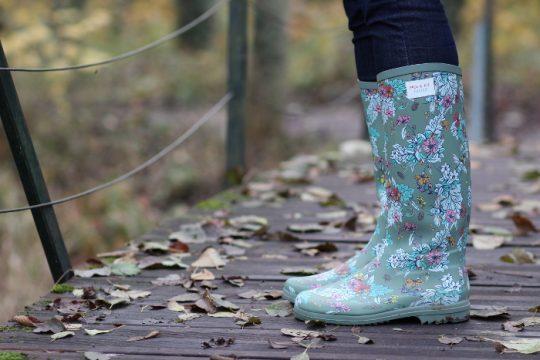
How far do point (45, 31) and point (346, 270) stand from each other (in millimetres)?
4981

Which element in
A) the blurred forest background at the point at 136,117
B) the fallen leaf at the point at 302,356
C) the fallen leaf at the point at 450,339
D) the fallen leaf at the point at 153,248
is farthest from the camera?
the blurred forest background at the point at 136,117

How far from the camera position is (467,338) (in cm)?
159

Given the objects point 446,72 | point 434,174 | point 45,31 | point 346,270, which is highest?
point 45,31

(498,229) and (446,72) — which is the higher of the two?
(446,72)

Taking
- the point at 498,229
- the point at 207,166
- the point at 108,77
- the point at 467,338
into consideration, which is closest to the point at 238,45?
the point at 498,229

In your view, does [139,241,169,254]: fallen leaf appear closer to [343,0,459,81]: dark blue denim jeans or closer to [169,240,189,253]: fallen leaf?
[169,240,189,253]: fallen leaf

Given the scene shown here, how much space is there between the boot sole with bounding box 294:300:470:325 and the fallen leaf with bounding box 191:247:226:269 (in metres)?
0.54

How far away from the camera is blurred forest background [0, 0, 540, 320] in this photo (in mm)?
5117

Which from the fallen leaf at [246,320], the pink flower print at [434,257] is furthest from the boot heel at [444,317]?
the fallen leaf at [246,320]

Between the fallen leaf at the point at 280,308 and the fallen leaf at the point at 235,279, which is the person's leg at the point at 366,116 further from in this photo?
the fallen leaf at the point at 235,279

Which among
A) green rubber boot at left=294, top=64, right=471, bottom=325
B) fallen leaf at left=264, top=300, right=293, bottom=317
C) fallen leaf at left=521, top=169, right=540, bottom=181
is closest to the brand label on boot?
green rubber boot at left=294, top=64, right=471, bottom=325

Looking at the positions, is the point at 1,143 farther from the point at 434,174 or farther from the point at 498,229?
the point at 434,174

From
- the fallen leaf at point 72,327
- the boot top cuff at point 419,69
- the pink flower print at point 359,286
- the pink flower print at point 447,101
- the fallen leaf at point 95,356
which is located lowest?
the pink flower print at point 359,286

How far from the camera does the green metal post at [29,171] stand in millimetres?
1886
